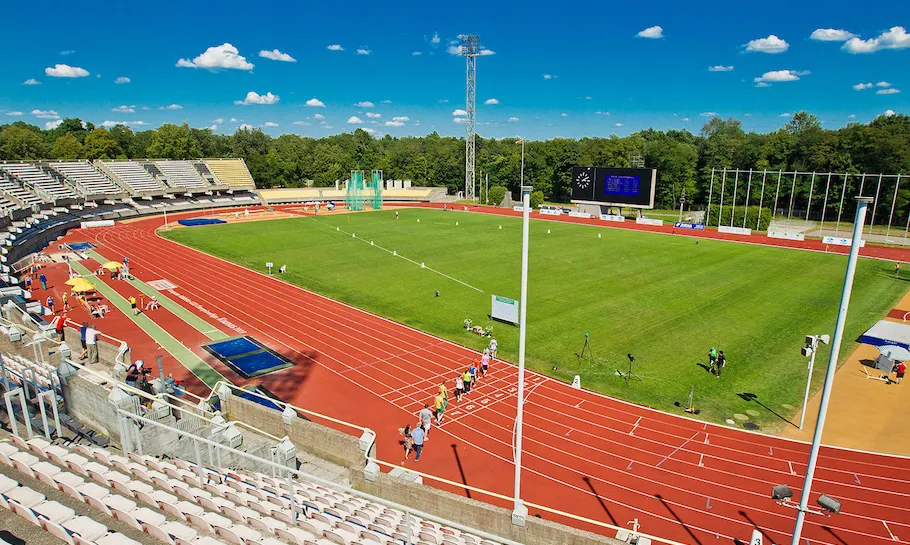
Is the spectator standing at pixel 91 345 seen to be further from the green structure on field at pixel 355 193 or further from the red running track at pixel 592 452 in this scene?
the green structure on field at pixel 355 193

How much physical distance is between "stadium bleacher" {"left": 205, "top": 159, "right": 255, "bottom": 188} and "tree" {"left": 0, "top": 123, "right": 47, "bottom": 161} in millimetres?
34632

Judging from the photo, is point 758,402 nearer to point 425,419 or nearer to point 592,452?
point 592,452

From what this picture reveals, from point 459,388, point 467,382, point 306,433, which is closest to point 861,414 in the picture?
point 467,382

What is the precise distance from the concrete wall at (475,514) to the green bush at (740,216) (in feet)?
205

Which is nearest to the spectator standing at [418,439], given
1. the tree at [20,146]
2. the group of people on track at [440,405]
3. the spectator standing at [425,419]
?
the group of people on track at [440,405]

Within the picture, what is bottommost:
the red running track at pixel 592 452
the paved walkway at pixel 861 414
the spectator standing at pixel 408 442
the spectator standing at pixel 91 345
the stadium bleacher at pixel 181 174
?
the paved walkway at pixel 861 414

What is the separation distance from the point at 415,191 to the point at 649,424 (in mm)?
88597

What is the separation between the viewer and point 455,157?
11281cm

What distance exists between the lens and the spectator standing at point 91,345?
18656 millimetres

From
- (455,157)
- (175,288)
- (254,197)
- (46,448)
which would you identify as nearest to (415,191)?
(455,157)

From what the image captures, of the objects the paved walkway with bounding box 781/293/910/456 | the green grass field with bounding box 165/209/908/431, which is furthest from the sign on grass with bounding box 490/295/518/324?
the paved walkway with bounding box 781/293/910/456

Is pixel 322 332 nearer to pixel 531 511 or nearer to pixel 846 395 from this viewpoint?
pixel 531 511

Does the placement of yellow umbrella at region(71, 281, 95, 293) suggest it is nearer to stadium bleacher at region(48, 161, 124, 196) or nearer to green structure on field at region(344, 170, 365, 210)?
stadium bleacher at region(48, 161, 124, 196)

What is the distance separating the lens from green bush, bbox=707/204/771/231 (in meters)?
64.6
